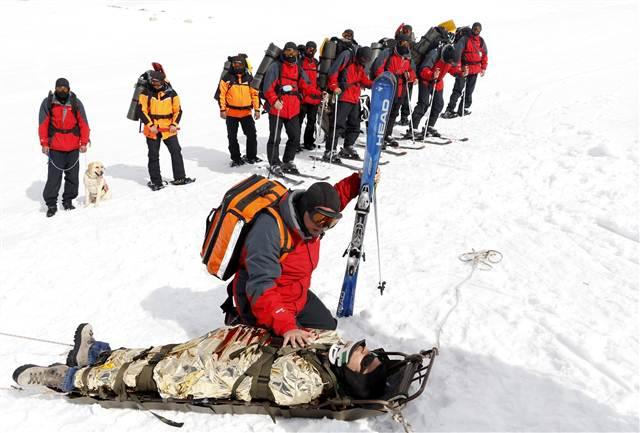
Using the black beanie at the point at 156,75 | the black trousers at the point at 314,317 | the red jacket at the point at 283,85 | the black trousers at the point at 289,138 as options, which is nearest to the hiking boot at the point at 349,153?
the black trousers at the point at 289,138

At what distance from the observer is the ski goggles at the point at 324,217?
11.8 ft

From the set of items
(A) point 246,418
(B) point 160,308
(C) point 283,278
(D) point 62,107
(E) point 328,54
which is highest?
(E) point 328,54

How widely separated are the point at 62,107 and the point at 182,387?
21.4 feet

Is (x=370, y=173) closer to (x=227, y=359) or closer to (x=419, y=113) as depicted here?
(x=227, y=359)

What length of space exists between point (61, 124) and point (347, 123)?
565 cm

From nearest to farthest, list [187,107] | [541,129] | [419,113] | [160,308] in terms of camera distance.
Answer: [160,308]
[541,129]
[419,113]
[187,107]

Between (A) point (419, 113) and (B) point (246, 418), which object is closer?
(B) point (246, 418)

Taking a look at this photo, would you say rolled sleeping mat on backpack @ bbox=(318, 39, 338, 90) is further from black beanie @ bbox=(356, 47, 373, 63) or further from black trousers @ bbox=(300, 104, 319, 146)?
black beanie @ bbox=(356, 47, 373, 63)

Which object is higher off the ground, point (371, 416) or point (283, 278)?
point (283, 278)

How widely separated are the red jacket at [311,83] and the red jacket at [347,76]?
384 mm

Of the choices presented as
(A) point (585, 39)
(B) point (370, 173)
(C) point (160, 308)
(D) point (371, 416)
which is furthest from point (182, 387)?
(A) point (585, 39)

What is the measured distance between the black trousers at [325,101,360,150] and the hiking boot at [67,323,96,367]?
276 inches

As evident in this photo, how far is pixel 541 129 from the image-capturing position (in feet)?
33.5

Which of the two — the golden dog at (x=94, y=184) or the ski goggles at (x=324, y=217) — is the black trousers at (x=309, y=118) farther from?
the ski goggles at (x=324, y=217)
